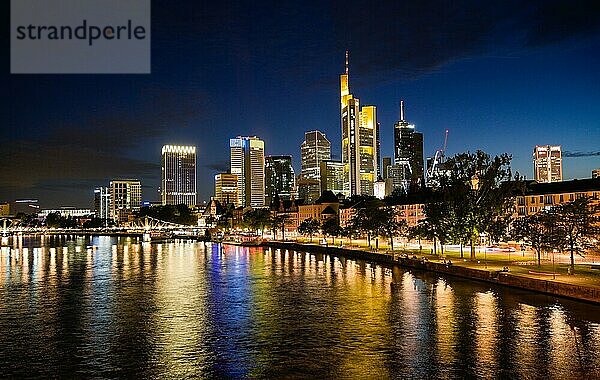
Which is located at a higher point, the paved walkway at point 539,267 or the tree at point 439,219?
the tree at point 439,219

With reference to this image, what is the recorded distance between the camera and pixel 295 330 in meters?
29.4

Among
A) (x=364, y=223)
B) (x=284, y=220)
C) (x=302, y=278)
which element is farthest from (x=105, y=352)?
(x=284, y=220)

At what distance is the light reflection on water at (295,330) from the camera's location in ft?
74.0

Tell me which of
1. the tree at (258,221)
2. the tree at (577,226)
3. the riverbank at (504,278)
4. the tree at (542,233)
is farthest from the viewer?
the tree at (258,221)

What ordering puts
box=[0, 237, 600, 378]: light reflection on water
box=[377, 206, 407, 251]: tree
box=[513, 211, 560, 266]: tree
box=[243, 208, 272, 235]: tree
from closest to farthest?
1. box=[0, 237, 600, 378]: light reflection on water
2. box=[513, 211, 560, 266]: tree
3. box=[377, 206, 407, 251]: tree
4. box=[243, 208, 272, 235]: tree

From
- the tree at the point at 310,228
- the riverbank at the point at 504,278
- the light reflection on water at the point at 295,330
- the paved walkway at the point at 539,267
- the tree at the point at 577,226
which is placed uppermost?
the tree at the point at 577,226

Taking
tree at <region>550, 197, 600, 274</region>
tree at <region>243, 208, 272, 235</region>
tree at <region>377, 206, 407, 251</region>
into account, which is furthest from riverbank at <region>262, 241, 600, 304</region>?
tree at <region>243, 208, 272, 235</region>

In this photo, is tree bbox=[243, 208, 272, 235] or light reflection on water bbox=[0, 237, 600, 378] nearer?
light reflection on water bbox=[0, 237, 600, 378]

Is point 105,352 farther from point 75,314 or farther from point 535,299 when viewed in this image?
point 535,299

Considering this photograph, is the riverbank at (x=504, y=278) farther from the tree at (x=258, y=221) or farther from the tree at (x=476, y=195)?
the tree at (x=258, y=221)

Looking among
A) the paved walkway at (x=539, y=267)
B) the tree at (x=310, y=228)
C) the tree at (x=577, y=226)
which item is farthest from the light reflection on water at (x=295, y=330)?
the tree at (x=310, y=228)

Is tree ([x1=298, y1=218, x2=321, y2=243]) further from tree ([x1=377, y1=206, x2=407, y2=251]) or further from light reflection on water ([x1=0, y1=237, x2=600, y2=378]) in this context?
light reflection on water ([x1=0, y1=237, x2=600, y2=378])

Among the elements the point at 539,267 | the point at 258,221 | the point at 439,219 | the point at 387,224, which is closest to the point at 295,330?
the point at 539,267

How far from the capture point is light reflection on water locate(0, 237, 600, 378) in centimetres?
2256
